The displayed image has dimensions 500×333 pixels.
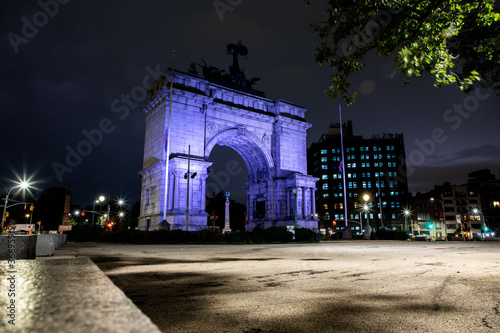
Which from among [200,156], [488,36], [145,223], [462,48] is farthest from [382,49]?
[145,223]

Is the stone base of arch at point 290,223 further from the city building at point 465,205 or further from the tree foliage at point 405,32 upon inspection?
the city building at point 465,205

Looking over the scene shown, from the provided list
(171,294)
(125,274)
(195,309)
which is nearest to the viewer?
(195,309)

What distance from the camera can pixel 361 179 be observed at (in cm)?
10412

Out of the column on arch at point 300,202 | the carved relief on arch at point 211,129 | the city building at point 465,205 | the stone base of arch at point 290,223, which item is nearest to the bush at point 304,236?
the stone base of arch at point 290,223

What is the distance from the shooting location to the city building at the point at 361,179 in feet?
326

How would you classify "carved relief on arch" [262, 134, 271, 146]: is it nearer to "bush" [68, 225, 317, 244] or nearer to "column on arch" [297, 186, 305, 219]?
"column on arch" [297, 186, 305, 219]

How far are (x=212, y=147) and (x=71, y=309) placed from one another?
37.5m

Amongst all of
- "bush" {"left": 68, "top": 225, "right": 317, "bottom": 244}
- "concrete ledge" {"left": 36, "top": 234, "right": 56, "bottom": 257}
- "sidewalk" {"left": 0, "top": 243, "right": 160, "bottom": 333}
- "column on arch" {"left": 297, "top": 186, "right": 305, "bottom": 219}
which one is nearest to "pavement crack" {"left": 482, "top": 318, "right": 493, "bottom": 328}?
"sidewalk" {"left": 0, "top": 243, "right": 160, "bottom": 333}

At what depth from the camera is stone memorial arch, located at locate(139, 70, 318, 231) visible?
33.1m

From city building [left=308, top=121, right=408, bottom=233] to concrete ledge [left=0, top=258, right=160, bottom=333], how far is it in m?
103

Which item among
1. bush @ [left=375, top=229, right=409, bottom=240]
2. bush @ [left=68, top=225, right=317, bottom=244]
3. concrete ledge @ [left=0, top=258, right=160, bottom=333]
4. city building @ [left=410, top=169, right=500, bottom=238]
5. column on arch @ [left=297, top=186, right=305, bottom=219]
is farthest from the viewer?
city building @ [left=410, top=169, right=500, bottom=238]

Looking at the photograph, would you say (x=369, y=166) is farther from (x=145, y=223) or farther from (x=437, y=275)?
(x=437, y=275)

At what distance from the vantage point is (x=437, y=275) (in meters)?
6.72

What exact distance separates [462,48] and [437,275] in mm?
8755
